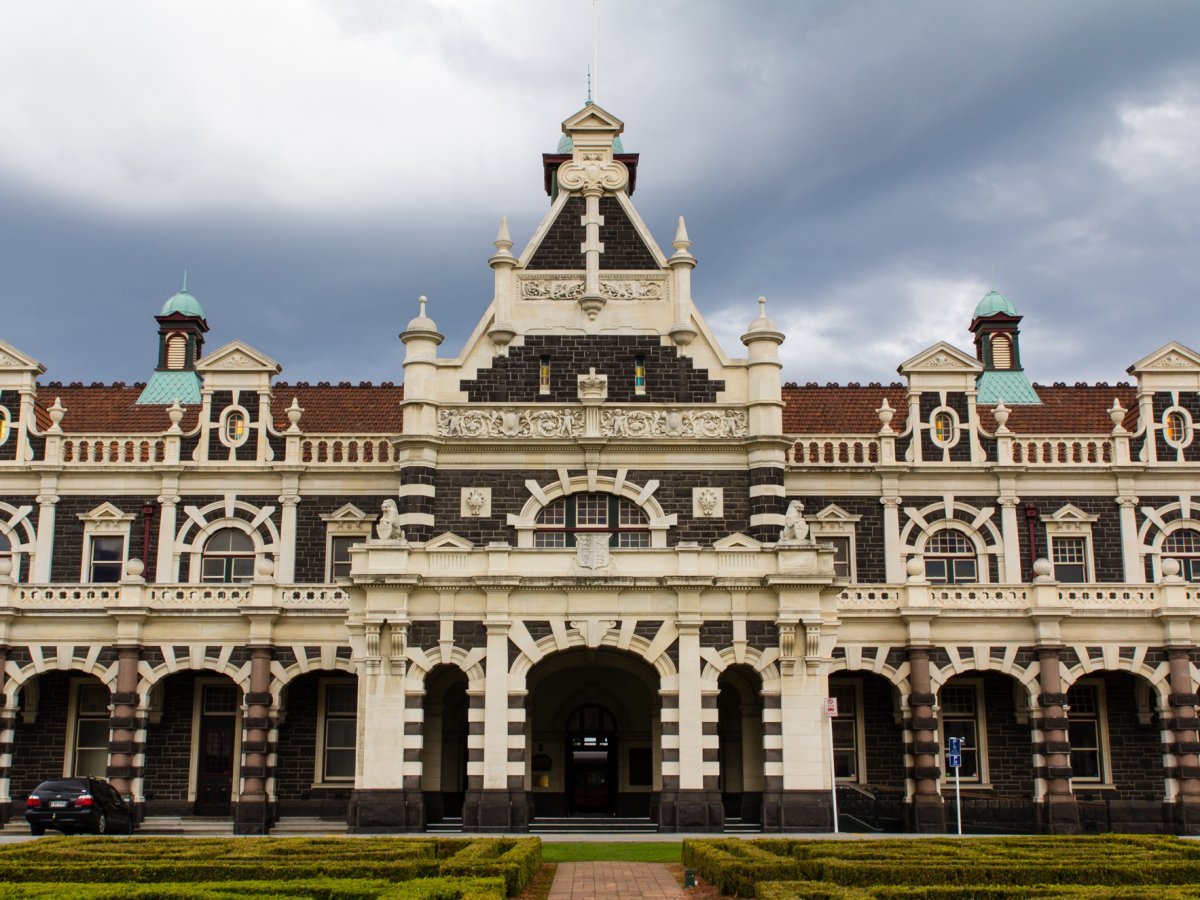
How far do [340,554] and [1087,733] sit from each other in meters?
25.6

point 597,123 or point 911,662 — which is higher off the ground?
point 597,123

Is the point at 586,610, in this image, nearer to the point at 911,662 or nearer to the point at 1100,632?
the point at 911,662

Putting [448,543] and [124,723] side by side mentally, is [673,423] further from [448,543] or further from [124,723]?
[124,723]

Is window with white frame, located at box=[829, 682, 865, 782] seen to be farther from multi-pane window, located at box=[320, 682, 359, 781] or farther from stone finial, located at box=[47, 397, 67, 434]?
stone finial, located at box=[47, 397, 67, 434]

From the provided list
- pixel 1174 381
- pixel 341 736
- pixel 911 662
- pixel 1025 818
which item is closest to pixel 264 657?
pixel 341 736

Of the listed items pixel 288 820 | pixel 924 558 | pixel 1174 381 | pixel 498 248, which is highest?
pixel 498 248

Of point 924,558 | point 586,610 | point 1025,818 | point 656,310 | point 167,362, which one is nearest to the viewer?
point 586,610

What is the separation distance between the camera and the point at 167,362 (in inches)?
2068

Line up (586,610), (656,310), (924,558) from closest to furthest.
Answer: (586,610)
(656,310)
(924,558)

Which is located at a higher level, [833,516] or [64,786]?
[833,516]

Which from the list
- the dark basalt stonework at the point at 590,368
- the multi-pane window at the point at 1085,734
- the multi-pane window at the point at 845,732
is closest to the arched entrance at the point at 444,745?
the dark basalt stonework at the point at 590,368

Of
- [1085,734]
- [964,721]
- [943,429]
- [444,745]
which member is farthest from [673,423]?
[1085,734]

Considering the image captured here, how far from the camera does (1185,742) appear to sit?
1531 inches

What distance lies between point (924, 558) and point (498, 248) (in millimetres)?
17888
